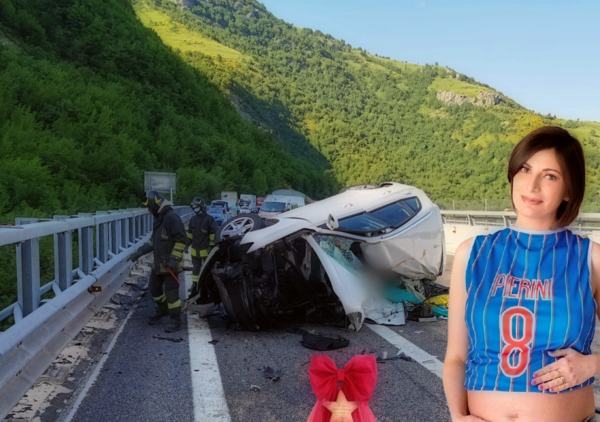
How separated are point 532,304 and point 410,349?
15.6 ft

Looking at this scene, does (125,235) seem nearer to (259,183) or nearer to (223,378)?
(223,378)

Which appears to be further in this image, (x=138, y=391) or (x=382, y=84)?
(x=382, y=84)

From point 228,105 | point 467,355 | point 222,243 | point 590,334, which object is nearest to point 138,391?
point 222,243

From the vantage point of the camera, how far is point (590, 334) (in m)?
1.53

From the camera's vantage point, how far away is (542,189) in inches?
62.9

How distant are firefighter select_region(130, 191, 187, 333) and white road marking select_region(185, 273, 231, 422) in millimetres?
581

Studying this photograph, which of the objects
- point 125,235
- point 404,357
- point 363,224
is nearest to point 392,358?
point 404,357

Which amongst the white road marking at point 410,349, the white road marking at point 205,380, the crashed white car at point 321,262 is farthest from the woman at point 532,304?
the crashed white car at point 321,262

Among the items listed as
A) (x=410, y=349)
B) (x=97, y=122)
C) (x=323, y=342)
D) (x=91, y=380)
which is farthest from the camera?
(x=97, y=122)

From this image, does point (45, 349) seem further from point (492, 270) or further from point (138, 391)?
point (492, 270)

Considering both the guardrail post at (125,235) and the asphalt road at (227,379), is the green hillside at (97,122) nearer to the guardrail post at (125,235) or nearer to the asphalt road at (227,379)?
the asphalt road at (227,379)

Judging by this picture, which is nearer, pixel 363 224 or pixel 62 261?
pixel 62 261

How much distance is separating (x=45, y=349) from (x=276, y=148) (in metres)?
98.3

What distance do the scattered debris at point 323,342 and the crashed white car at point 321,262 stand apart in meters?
0.46
